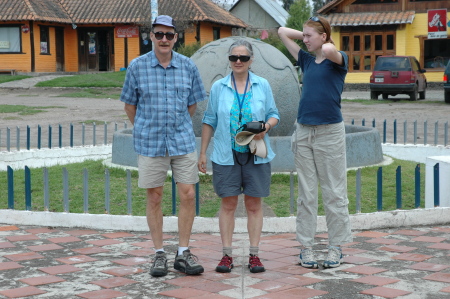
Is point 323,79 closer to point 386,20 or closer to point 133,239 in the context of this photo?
point 133,239

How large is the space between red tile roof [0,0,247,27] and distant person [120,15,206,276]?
29.3m

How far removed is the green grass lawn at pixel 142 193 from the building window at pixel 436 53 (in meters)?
26.4

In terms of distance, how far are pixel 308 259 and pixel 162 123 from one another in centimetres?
146

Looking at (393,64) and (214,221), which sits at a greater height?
(393,64)

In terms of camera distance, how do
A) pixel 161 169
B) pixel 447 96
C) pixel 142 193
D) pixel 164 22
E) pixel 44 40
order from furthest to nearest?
pixel 44 40 < pixel 447 96 < pixel 142 193 < pixel 161 169 < pixel 164 22

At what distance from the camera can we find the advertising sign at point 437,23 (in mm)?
32750

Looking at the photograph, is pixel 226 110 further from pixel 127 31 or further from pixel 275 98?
pixel 127 31

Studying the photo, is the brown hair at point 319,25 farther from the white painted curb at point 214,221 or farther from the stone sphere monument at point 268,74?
the stone sphere monument at point 268,74

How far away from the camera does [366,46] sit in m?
34.5

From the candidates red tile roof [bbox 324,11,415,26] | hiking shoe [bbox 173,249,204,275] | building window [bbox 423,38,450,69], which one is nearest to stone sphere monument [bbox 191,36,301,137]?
hiking shoe [bbox 173,249,204,275]

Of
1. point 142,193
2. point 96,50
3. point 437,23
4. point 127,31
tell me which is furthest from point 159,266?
point 96,50

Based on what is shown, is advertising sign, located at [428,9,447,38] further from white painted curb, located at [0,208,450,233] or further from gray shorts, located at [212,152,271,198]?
gray shorts, located at [212,152,271,198]

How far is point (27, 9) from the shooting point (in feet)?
112

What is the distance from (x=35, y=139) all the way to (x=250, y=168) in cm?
950
